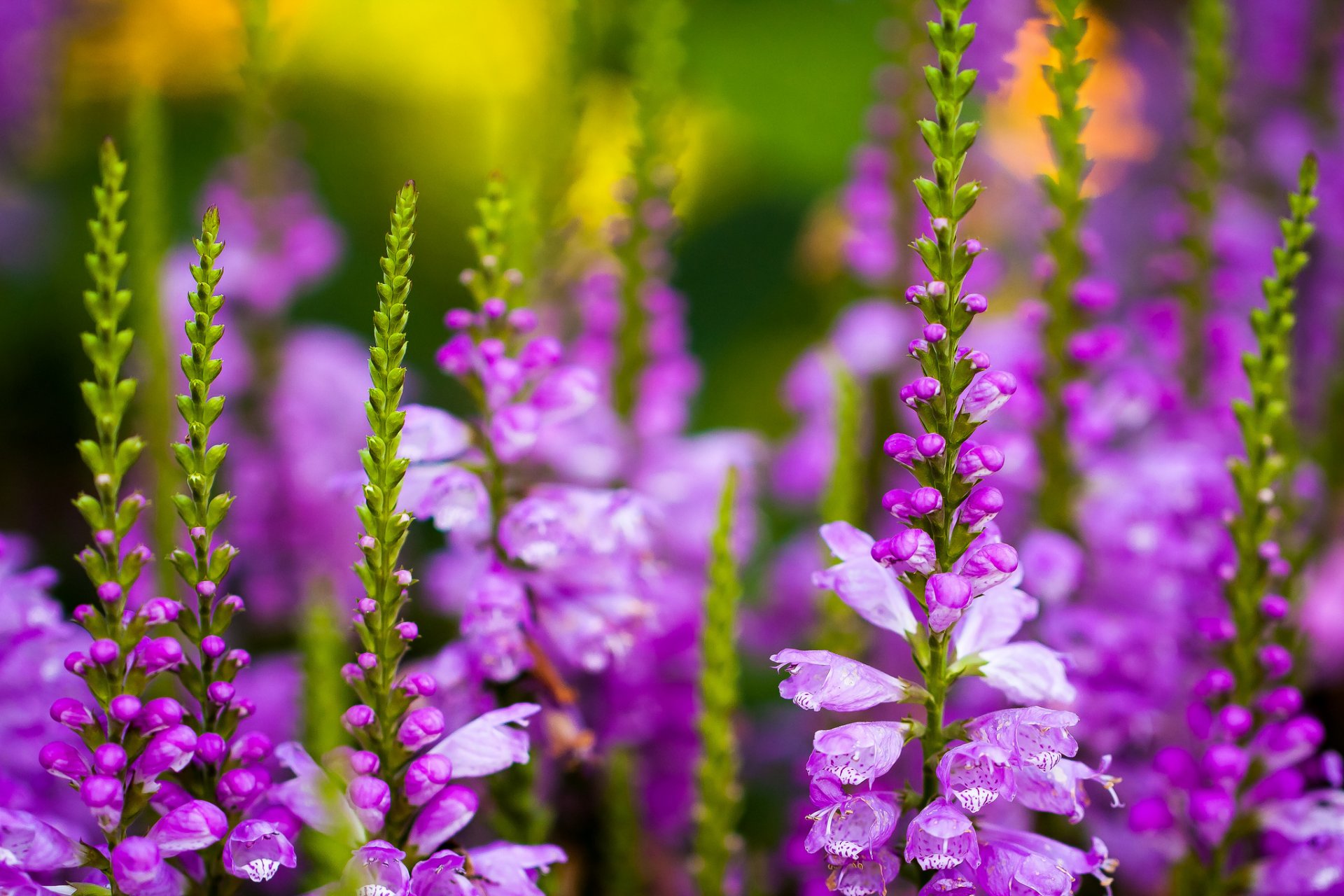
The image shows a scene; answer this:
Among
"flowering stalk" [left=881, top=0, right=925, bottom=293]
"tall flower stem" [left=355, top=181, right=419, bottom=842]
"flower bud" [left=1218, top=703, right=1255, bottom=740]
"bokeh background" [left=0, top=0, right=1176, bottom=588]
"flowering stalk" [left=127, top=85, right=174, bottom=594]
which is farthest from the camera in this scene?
"bokeh background" [left=0, top=0, right=1176, bottom=588]

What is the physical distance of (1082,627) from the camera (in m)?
0.52

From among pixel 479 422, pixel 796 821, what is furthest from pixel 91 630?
pixel 796 821

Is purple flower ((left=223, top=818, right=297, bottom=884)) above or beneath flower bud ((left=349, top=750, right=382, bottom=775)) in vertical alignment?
beneath

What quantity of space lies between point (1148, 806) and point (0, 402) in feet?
2.87

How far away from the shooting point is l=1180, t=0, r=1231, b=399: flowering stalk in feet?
1.80

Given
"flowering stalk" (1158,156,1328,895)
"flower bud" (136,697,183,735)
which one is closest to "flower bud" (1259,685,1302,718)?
"flowering stalk" (1158,156,1328,895)

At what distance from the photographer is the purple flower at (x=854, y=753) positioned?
302mm

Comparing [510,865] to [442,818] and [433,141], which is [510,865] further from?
[433,141]

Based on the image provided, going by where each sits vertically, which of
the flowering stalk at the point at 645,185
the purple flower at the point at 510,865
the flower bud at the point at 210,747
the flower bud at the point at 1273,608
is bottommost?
the purple flower at the point at 510,865

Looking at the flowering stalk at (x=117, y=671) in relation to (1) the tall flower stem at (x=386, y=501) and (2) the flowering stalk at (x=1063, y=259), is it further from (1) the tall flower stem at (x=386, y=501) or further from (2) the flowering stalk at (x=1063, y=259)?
(2) the flowering stalk at (x=1063, y=259)

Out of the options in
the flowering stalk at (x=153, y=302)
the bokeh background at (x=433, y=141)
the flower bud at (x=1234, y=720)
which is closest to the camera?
the flower bud at (x=1234, y=720)

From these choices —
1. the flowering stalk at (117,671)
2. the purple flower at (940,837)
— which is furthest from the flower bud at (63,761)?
the purple flower at (940,837)

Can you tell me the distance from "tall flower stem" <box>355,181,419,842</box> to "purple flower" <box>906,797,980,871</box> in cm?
14

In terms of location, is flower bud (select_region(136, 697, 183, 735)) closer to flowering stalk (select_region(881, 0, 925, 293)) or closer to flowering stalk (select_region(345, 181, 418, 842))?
flowering stalk (select_region(345, 181, 418, 842))
